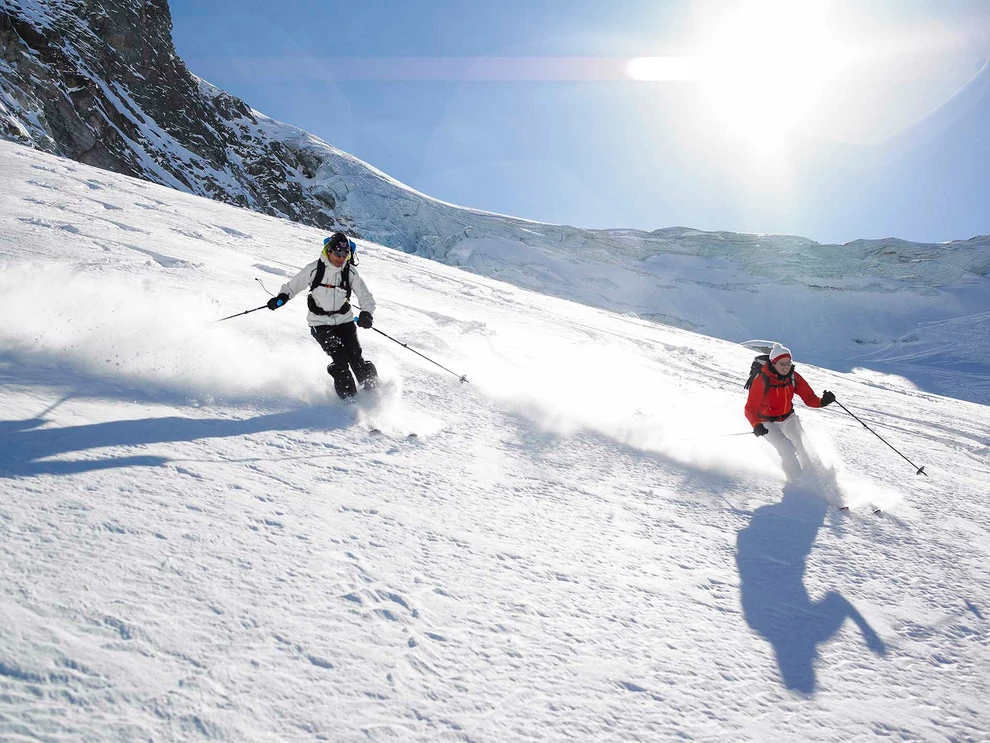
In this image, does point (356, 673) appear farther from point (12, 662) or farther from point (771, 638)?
point (771, 638)

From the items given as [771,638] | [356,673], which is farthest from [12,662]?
[771,638]

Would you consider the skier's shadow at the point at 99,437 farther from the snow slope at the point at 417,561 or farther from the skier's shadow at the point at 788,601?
the skier's shadow at the point at 788,601

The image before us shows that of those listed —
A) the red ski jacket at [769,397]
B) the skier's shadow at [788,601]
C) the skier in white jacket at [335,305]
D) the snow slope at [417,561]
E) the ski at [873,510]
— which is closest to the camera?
the snow slope at [417,561]

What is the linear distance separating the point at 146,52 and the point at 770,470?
93.9 meters

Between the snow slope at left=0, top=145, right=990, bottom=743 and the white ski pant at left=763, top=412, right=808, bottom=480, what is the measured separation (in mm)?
213

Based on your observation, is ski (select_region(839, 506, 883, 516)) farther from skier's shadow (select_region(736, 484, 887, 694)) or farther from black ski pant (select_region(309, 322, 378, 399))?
black ski pant (select_region(309, 322, 378, 399))

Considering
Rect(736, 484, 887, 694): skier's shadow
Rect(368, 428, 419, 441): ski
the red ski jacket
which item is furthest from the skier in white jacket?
the red ski jacket

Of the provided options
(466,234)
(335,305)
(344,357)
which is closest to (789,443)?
(344,357)

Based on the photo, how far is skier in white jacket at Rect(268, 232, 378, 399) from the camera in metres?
5.09

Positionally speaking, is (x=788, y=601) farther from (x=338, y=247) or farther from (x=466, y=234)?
(x=466, y=234)

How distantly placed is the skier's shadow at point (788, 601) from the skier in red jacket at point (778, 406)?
140 centimetres

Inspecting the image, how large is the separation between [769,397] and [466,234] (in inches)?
2584

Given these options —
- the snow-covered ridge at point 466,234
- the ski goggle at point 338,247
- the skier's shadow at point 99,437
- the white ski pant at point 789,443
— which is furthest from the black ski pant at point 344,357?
the snow-covered ridge at point 466,234

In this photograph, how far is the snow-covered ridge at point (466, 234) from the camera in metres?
44.7
